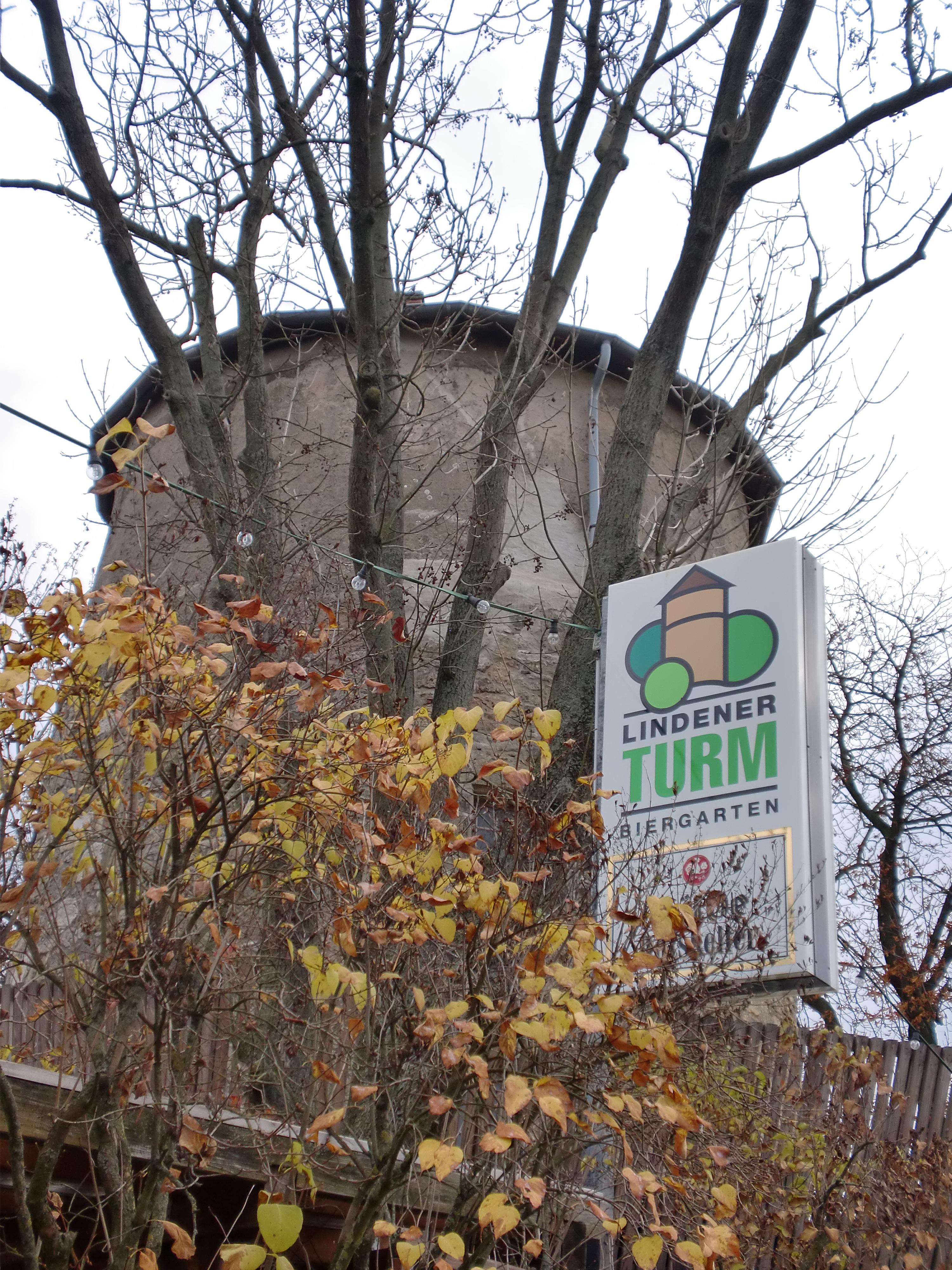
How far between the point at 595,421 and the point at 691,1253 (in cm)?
777

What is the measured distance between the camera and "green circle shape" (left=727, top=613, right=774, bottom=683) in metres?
5.32

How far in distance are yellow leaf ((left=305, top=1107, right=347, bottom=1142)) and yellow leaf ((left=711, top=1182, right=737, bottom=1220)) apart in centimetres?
109

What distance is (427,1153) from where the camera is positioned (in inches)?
105

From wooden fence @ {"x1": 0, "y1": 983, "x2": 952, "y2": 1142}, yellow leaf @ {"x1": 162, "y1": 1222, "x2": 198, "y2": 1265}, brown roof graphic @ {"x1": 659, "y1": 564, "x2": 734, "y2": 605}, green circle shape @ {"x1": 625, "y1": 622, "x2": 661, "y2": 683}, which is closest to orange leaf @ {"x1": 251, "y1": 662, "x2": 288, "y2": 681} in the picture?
yellow leaf @ {"x1": 162, "y1": 1222, "x2": 198, "y2": 1265}

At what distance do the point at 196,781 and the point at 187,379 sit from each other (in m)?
4.10

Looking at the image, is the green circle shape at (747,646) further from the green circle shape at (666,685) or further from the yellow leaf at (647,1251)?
the yellow leaf at (647,1251)

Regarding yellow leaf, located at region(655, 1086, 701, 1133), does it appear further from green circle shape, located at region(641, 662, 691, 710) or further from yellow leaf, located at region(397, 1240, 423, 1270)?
green circle shape, located at region(641, 662, 691, 710)

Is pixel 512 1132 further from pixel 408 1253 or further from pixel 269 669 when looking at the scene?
pixel 269 669

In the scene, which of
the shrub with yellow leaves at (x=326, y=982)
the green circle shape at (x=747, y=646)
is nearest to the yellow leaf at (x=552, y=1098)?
the shrub with yellow leaves at (x=326, y=982)

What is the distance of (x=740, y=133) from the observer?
7805mm

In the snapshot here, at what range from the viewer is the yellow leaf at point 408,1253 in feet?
8.84

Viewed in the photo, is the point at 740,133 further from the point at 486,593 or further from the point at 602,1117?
the point at 602,1117

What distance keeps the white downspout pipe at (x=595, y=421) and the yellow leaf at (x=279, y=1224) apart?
7320mm

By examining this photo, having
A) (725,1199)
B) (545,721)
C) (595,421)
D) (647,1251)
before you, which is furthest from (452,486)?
(647,1251)
